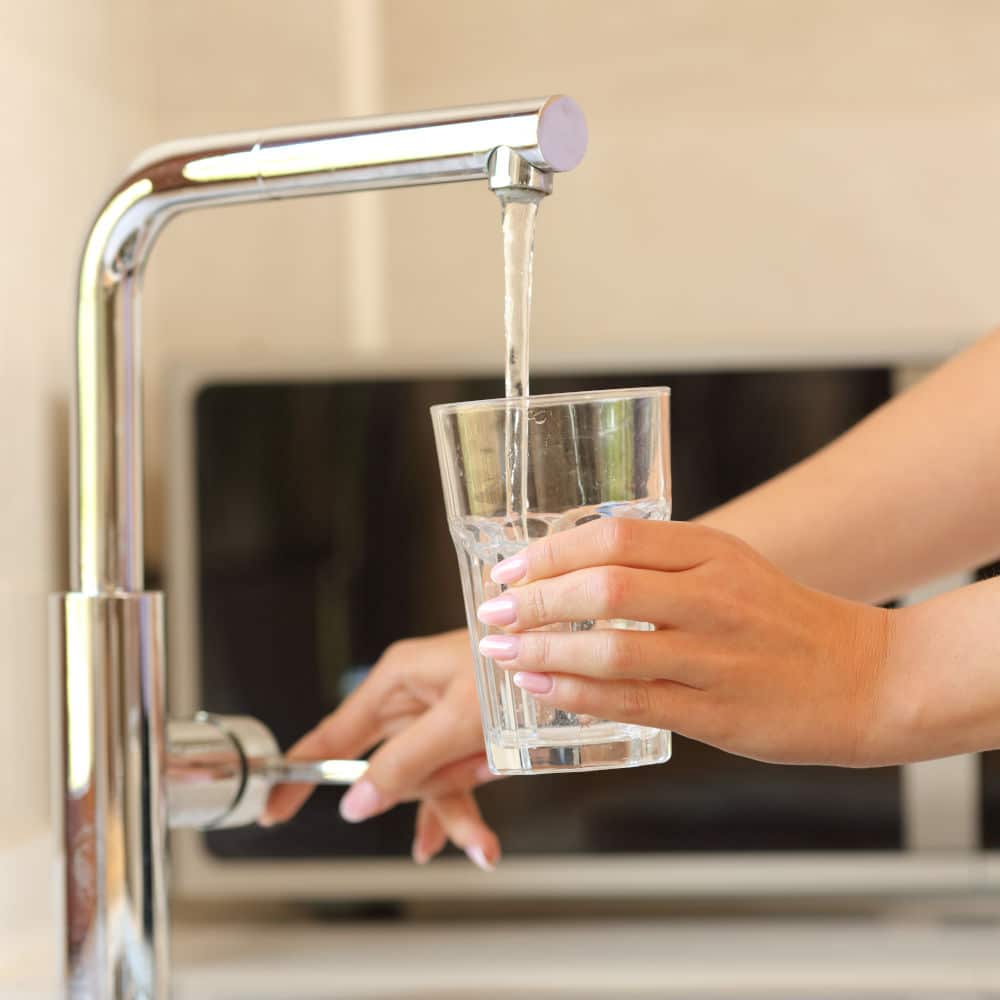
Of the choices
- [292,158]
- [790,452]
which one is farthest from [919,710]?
[790,452]

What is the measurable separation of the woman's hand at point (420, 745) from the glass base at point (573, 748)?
0.17 meters

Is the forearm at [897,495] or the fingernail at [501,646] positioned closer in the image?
the fingernail at [501,646]

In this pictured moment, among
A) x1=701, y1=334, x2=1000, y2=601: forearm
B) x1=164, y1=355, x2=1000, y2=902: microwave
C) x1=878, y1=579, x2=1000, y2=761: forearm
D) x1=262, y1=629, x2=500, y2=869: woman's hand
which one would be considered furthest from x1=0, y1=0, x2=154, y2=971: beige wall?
x1=878, y1=579, x2=1000, y2=761: forearm

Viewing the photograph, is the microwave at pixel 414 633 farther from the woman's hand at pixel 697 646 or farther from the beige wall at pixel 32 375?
the woman's hand at pixel 697 646

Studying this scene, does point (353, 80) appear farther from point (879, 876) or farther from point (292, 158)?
point (292, 158)

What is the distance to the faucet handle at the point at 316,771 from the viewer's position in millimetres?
540

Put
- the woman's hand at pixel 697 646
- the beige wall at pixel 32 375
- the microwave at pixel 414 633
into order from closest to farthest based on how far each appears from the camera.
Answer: the woman's hand at pixel 697 646, the beige wall at pixel 32 375, the microwave at pixel 414 633

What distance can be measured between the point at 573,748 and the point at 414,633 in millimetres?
733

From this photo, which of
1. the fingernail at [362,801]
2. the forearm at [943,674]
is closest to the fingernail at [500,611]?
the forearm at [943,674]

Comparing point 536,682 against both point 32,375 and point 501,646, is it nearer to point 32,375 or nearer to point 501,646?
point 501,646

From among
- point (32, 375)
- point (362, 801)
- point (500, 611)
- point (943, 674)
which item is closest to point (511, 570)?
point (500, 611)

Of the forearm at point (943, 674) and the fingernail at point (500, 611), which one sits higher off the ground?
the fingernail at point (500, 611)

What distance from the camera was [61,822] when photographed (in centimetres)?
48

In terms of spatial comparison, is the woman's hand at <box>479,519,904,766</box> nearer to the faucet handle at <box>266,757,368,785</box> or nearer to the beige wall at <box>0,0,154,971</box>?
the faucet handle at <box>266,757,368,785</box>
